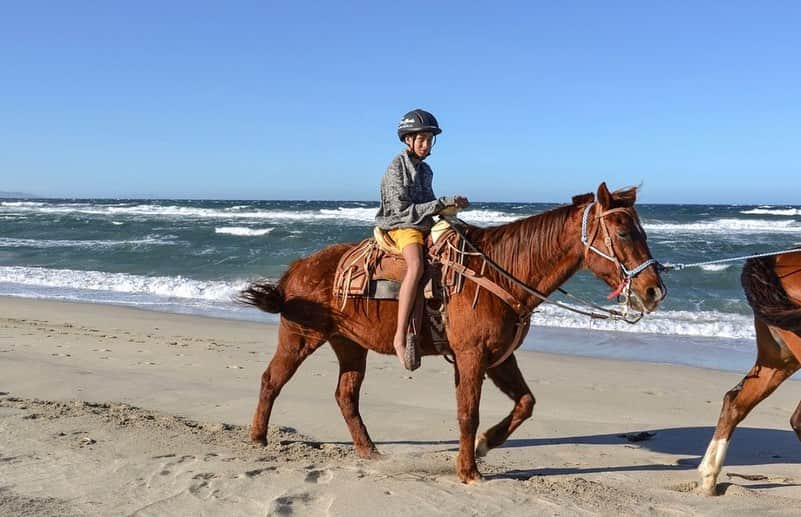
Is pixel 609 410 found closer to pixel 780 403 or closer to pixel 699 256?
pixel 780 403

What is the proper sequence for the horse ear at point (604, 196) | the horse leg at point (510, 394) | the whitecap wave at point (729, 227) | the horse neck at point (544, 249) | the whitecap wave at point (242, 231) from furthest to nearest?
the whitecap wave at point (729, 227) → the whitecap wave at point (242, 231) → the horse leg at point (510, 394) → the horse neck at point (544, 249) → the horse ear at point (604, 196)

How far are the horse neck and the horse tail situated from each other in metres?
1.59

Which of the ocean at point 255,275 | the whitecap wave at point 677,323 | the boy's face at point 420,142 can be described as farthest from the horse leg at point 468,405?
the whitecap wave at point 677,323

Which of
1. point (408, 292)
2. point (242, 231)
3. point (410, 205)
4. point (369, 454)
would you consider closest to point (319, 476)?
point (369, 454)

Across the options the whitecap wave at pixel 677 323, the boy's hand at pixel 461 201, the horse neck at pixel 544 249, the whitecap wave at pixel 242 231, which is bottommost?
the whitecap wave at pixel 677 323

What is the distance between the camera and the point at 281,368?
4953mm

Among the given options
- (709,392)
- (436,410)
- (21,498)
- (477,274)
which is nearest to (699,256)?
(709,392)

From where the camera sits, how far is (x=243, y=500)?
141 inches

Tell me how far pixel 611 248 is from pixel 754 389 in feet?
4.61

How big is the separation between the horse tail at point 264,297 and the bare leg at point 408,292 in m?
1.07

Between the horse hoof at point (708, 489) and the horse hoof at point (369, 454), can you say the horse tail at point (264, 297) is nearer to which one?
the horse hoof at point (369, 454)

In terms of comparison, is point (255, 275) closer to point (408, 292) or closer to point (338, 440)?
point (338, 440)

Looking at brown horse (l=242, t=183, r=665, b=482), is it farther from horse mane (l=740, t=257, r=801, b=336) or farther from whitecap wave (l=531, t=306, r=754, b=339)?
whitecap wave (l=531, t=306, r=754, b=339)

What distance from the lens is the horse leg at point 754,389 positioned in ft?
13.5
